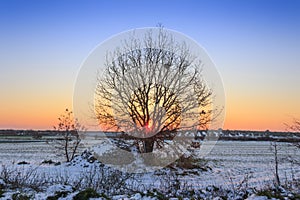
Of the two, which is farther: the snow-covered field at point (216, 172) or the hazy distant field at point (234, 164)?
the hazy distant field at point (234, 164)

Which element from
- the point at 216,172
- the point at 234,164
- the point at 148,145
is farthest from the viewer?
the point at 234,164

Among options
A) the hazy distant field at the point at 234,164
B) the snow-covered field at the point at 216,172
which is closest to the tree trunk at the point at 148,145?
the snow-covered field at the point at 216,172

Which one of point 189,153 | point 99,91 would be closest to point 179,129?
point 189,153

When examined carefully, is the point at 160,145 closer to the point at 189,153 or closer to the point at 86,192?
the point at 189,153

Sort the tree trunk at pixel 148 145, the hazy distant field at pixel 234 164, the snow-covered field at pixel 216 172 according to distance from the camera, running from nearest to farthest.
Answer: the snow-covered field at pixel 216 172
the hazy distant field at pixel 234 164
the tree trunk at pixel 148 145

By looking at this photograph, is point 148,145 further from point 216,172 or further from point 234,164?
point 234,164

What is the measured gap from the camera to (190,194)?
8.75m

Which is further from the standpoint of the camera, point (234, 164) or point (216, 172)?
point (234, 164)

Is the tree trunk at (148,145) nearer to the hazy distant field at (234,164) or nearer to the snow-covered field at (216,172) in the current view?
the snow-covered field at (216,172)

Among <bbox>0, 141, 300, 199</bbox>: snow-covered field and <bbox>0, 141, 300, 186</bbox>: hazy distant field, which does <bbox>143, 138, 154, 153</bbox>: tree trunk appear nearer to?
<bbox>0, 141, 300, 199</bbox>: snow-covered field

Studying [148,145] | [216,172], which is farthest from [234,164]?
[148,145]

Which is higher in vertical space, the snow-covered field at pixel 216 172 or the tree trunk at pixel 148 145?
the tree trunk at pixel 148 145

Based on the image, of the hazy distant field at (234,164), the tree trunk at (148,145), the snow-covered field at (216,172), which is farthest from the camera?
the tree trunk at (148,145)

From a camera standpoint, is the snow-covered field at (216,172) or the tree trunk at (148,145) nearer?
the snow-covered field at (216,172)
